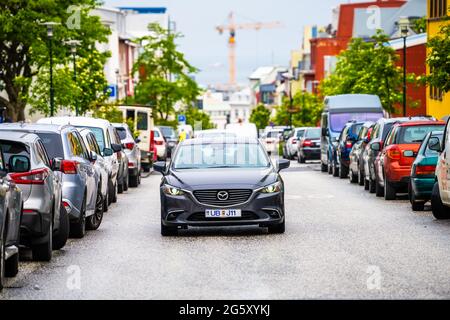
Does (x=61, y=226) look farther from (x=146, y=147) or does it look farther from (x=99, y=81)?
(x=99, y=81)

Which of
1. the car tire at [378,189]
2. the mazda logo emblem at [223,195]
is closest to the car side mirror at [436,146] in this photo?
the mazda logo emblem at [223,195]

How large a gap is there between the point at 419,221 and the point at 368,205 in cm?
493

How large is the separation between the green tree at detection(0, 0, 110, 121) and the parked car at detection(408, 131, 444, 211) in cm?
3617

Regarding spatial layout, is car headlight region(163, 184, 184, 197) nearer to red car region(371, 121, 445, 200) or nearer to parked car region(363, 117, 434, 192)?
red car region(371, 121, 445, 200)

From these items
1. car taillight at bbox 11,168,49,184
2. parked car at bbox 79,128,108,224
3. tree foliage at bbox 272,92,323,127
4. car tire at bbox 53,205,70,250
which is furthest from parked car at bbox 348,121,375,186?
tree foliage at bbox 272,92,323,127

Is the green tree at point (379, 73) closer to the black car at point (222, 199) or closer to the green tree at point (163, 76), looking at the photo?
the green tree at point (163, 76)

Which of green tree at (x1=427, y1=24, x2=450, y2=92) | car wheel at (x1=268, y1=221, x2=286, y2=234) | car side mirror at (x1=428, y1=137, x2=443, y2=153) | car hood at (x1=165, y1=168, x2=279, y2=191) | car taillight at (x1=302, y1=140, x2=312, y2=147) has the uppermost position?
green tree at (x1=427, y1=24, x2=450, y2=92)

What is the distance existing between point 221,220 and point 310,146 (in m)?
41.4

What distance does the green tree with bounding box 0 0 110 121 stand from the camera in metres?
61.3

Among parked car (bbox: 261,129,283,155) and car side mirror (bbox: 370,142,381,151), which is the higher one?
car side mirror (bbox: 370,142,381,151)

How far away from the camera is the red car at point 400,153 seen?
27625 mm

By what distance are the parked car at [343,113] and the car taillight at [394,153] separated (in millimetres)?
18903

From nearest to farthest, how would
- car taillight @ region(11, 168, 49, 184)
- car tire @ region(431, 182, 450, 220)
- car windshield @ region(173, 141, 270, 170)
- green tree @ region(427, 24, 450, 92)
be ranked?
car taillight @ region(11, 168, 49, 184), car windshield @ region(173, 141, 270, 170), car tire @ region(431, 182, 450, 220), green tree @ region(427, 24, 450, 92)

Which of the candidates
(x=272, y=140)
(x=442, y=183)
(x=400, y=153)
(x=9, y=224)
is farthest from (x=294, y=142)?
(x=9, y=224)
